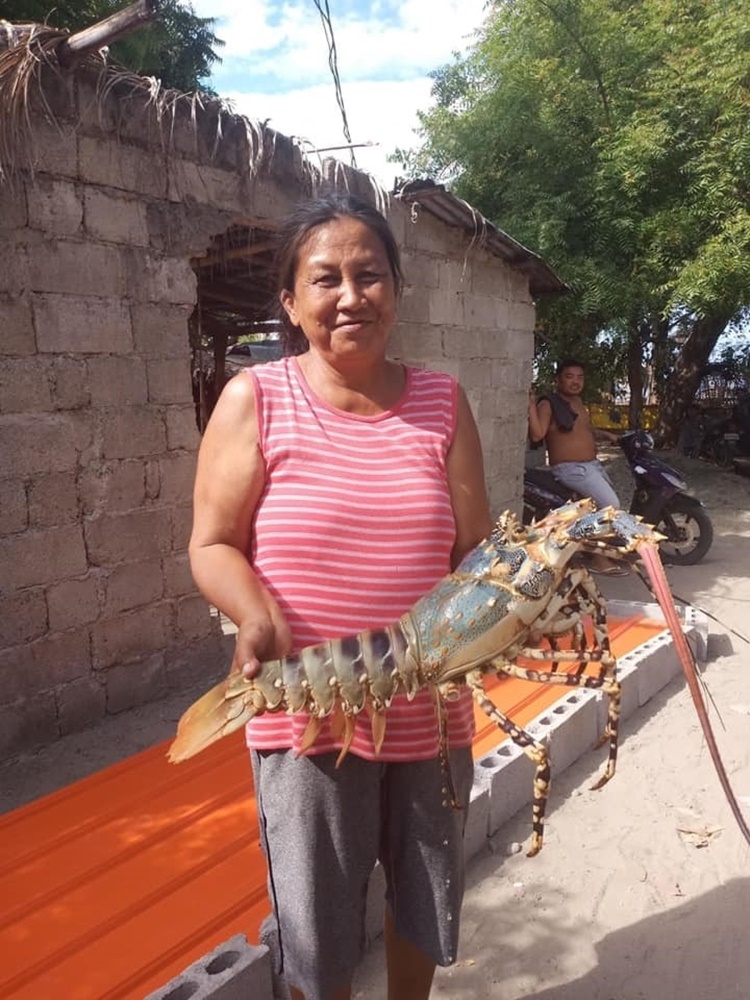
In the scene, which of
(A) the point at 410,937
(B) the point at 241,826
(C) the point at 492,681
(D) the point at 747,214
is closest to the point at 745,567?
(D) the point at 747,214

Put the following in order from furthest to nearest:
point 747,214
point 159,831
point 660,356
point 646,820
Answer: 1. point 660,356
2. point 747,214
3. point 646,820
4. point 159,831

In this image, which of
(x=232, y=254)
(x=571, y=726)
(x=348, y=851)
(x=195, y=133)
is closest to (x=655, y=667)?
(x=571, y=726)

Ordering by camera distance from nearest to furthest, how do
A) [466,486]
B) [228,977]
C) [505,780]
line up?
[466,486] < [228,977] < [505,780]

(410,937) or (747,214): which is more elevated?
(747,214)

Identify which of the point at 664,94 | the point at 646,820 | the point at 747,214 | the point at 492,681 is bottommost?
the point at 646,820

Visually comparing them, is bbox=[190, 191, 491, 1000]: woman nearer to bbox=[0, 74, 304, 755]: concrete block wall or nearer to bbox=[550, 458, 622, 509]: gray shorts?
bbox=[0, 74, 304, 755]: concrete block wall

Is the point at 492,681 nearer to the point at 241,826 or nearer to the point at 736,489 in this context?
the point at 241,826

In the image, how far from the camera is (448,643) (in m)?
1.71

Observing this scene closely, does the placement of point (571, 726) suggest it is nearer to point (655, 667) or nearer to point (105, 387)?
point (655, 667)

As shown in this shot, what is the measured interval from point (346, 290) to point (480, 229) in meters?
5.44

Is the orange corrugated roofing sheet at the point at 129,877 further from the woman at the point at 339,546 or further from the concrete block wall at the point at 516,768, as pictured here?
the woman at the point at 339,546

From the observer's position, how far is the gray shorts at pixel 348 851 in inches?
65.5

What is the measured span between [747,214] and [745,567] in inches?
176

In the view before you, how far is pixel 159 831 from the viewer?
9.77 feet
